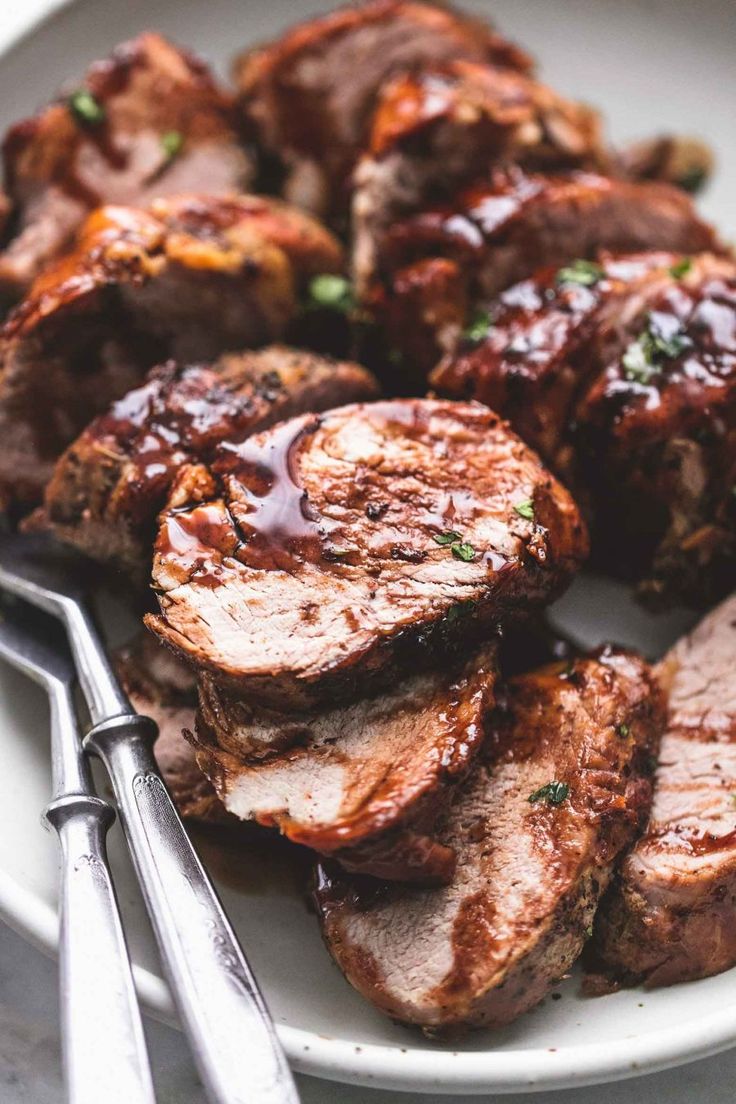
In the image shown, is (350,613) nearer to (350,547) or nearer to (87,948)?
(350,547)

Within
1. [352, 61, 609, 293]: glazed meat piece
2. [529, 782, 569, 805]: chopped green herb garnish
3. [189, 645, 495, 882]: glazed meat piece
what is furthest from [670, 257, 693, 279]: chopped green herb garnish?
[529, 782, 569, 805]: chopped green herb garnish

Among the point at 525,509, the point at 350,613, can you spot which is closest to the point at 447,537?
the point at 525,509

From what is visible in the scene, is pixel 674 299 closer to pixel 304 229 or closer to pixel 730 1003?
pixel 304 229

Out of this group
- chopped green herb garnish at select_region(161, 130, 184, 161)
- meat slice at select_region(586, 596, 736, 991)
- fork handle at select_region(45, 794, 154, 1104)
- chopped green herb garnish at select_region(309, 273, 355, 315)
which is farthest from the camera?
chopped green herb garnish at select_region(161, 130, 184, 161)

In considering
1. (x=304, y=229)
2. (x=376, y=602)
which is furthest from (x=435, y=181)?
(x=376, y=602)

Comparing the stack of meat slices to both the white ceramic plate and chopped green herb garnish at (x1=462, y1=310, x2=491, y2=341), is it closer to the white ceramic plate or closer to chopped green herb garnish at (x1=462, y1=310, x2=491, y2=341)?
the white ceramic plate

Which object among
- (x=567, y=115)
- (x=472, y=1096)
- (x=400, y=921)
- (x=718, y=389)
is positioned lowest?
(x=472, y=1096)
